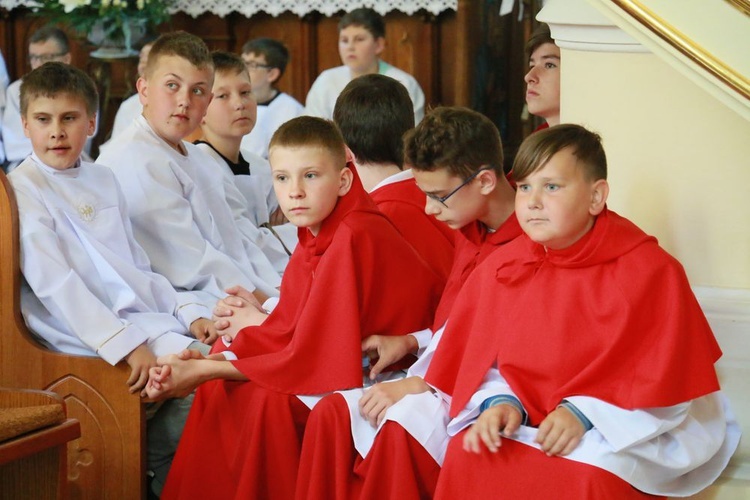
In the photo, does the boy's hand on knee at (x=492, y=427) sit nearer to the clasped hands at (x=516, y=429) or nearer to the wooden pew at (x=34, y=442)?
the clasped hands at (x=516, y=429)

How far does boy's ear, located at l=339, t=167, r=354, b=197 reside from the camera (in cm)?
328

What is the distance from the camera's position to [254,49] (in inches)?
319

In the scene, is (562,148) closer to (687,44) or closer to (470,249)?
(687,44)

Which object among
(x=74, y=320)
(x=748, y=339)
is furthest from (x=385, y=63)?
(x=748, y=339)

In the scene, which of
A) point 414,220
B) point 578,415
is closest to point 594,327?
point 578,415

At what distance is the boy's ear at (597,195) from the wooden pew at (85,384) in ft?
4.97

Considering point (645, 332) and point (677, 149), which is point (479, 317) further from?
point (677, 149)

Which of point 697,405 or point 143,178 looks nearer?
point 697,405

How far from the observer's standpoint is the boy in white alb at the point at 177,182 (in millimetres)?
4164

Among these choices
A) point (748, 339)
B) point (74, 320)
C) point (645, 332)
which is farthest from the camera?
point (74, 320)

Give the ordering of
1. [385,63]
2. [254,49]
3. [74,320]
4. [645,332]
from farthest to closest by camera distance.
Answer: [385,63], [254,49], [74,320], [645,332]

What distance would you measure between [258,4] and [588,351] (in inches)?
270

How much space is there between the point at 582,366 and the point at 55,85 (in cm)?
199

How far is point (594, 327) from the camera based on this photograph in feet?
8.76
